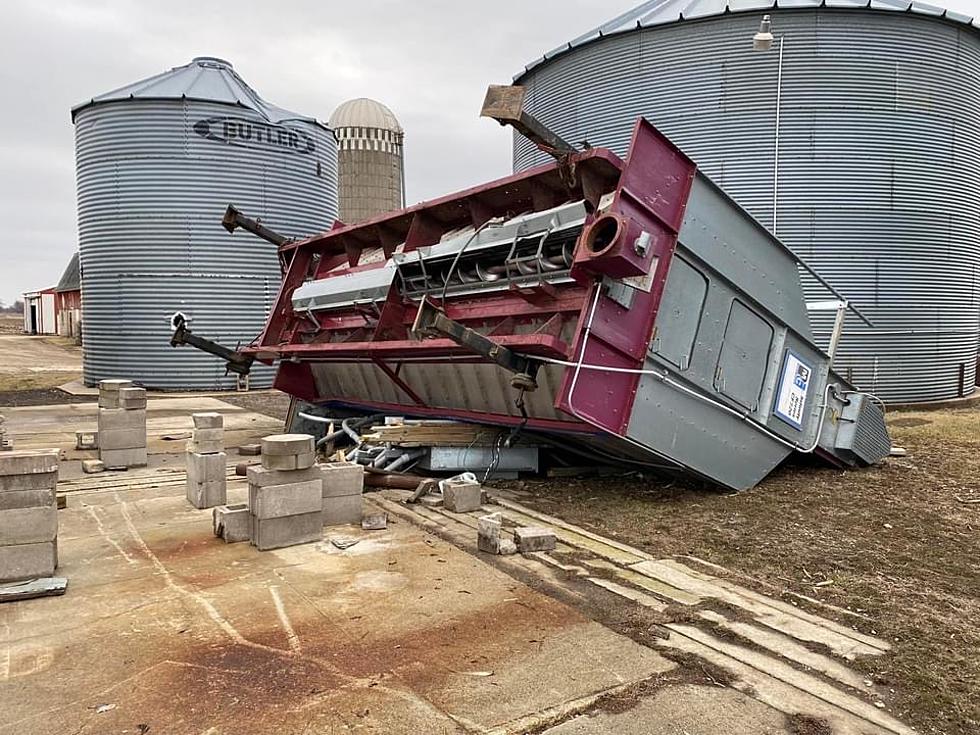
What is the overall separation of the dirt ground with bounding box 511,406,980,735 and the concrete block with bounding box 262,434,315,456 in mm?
2147

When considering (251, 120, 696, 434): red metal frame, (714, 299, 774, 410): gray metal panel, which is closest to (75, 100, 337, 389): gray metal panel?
(251, 120, 696, 434): red metal frame

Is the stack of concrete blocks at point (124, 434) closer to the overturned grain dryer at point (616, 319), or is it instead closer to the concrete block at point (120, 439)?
the concrete block at point (120, 439)

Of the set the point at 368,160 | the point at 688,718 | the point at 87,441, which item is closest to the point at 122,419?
the point at 87,441

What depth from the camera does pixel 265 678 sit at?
3.16 m

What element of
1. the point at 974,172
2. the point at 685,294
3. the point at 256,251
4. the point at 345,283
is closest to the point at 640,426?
the point at 685,294

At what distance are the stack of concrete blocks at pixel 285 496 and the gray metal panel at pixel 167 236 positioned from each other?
1405 cm

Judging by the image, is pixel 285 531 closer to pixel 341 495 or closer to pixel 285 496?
pixel 285 496

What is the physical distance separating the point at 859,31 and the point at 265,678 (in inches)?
562

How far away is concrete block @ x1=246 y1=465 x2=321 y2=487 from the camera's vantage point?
5027 mm

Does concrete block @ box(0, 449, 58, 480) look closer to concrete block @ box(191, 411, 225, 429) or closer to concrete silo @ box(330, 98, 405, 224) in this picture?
concrete block @ box(191, 411, 225, 429)

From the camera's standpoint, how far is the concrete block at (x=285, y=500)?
4.99 metres

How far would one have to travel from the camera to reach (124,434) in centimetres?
808

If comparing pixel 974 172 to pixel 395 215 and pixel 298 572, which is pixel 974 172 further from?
pixel 298 572

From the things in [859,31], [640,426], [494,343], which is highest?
[859,31]
